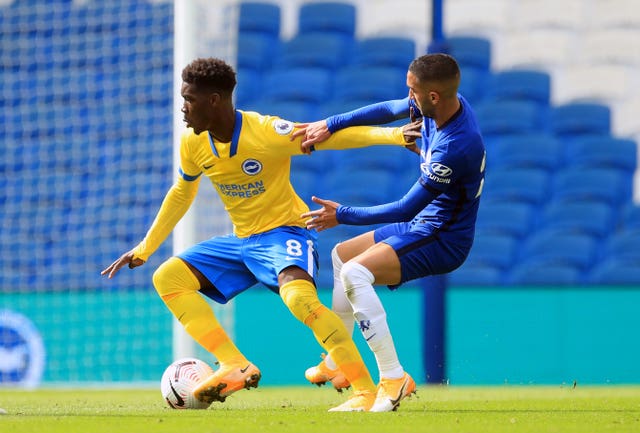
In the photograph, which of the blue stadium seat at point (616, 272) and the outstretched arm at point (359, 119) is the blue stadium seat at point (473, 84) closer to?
the blue stadium seat at point (616, 272)

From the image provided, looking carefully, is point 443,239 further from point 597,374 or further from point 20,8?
point 20,8

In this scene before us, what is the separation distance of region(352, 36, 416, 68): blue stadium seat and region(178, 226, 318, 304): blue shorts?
9.06m

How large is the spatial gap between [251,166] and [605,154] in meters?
8.43

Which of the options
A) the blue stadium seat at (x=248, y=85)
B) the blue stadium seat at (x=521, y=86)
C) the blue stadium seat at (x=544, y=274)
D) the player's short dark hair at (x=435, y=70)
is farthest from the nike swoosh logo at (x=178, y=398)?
the blue stadium seat at (x=521, y=86)

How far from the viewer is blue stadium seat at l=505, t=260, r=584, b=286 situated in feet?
39.5

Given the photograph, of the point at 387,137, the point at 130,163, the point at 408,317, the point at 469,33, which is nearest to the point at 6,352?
A: the point at 130,163

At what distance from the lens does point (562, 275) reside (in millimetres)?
12133

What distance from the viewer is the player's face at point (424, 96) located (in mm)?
5660

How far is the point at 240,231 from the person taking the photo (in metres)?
6.36

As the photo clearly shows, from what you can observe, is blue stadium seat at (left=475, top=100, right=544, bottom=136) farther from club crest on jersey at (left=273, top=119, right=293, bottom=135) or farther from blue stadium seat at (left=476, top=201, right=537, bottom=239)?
club crest on jersey at (left=273, top=119, right=293, bottom=135)

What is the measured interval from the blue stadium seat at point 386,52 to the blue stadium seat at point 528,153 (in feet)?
6.79

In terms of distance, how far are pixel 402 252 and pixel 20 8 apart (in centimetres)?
997

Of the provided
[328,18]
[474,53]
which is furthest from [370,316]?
[328,18]

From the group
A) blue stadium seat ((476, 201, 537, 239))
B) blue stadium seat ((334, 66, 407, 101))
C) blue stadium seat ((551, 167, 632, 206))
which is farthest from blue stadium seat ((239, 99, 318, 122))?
blue stadium seat ((551, 167, 632, 206))
